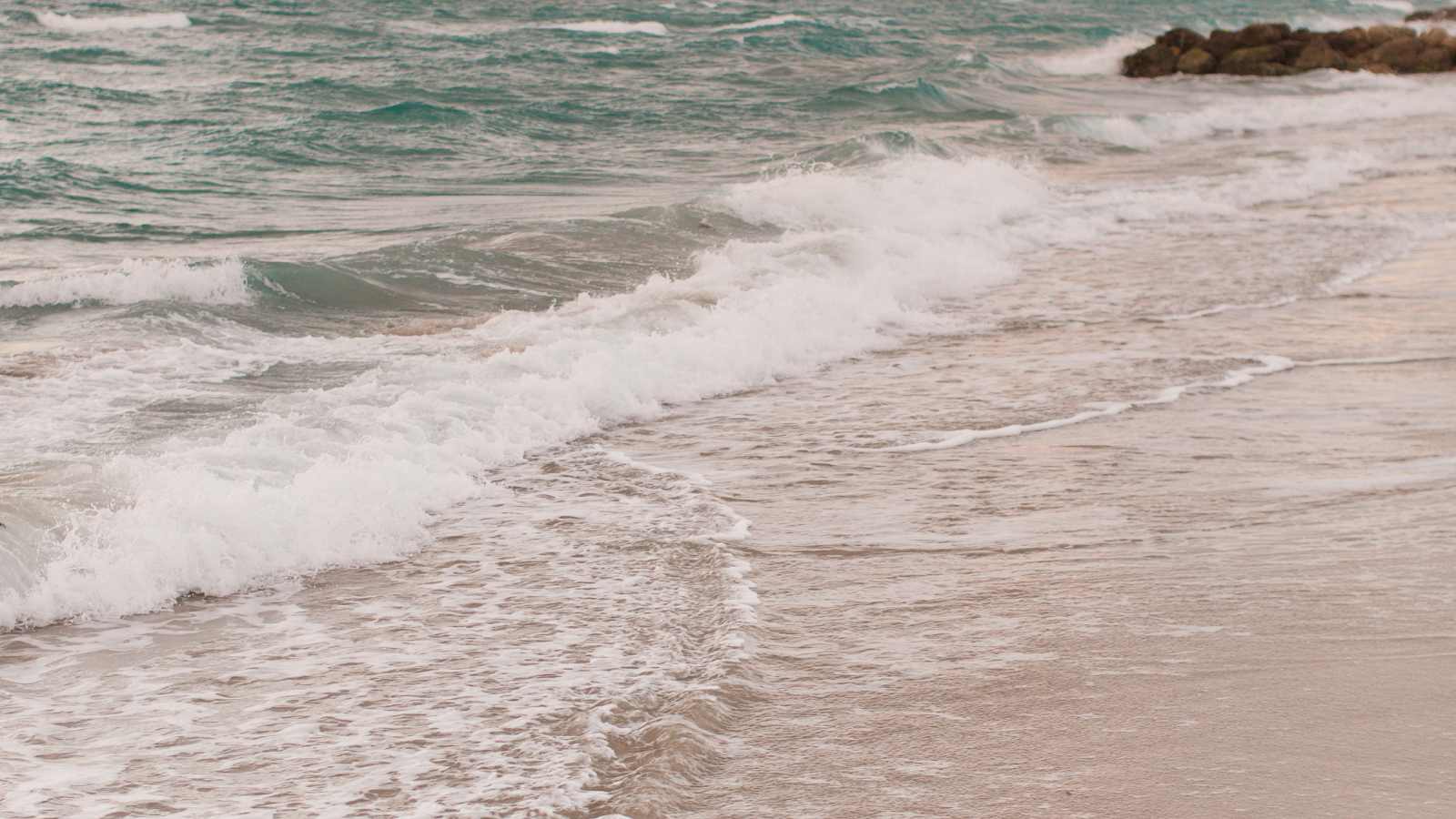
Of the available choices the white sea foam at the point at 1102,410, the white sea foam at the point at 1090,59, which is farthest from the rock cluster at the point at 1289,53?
the white sea foam at the point at 1102,410

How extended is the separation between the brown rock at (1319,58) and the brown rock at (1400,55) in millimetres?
770

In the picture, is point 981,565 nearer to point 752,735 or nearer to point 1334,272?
point 752,735

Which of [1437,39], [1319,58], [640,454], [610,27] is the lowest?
[640,454]

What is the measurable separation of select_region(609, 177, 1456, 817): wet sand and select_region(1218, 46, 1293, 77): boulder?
1120 inches

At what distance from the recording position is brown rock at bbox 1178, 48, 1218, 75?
3516cm

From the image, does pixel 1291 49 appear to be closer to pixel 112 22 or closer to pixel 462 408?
pixel 112 22

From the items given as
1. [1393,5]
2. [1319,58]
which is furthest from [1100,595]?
[1393,5]

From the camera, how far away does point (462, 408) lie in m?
7.10

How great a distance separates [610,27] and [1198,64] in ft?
44.7

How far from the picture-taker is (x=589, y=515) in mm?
5766

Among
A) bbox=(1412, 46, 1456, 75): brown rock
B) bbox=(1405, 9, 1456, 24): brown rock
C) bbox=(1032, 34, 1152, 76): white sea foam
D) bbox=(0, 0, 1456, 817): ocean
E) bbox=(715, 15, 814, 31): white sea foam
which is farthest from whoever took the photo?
bbox=(1405, 9, 1456, 24): brown rock

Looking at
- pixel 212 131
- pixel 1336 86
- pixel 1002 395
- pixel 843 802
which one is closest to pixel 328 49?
pixel 212 131

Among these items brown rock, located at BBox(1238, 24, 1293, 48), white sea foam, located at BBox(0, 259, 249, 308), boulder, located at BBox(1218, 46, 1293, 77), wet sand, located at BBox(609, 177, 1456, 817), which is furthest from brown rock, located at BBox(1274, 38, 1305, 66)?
white sea foam, located at BBox(0, 259, 249, 308)

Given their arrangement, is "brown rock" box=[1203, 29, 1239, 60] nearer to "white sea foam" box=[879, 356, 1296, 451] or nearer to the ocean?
the ocean
